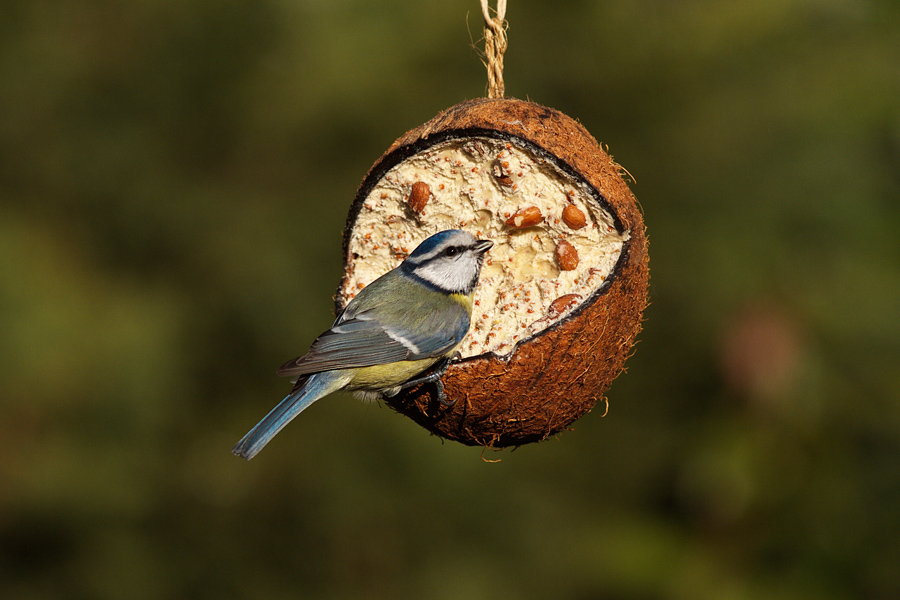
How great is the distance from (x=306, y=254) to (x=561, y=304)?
3.87 meters

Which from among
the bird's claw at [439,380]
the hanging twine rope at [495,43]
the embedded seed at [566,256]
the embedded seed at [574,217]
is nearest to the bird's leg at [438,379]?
the bird's claw at [439,380]

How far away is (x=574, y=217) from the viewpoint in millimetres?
3156

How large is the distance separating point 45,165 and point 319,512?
142 inches

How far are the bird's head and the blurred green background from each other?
2.78 meters

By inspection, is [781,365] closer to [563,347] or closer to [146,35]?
[563,347]

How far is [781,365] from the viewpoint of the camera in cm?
470

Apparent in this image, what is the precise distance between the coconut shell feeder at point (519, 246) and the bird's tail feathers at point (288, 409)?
31 centimetres

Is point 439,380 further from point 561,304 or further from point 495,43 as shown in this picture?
point 495,43

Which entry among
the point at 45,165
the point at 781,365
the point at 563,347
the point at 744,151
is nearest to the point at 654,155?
the point at 744,151

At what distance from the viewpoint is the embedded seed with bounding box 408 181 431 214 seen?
329 centimetres

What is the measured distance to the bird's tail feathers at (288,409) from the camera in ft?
9.32

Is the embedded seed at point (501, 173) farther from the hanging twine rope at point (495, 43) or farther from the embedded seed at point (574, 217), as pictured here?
the hanging twine rope at point (495, 43)

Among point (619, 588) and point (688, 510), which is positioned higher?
point (688, 510)

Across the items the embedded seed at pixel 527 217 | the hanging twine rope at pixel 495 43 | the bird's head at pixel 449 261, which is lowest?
the bird's head at pixel 449 261
